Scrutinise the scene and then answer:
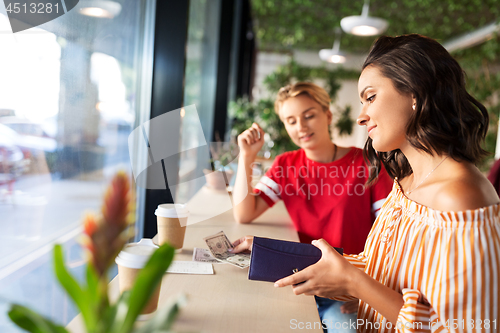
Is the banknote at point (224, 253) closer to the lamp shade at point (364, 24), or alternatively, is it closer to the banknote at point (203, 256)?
the banknote at point (203, 256)

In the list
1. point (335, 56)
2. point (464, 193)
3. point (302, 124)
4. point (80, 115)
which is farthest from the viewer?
point (335, 56)

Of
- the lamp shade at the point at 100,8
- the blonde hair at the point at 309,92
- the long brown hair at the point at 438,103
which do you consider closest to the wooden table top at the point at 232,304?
the long brown hair at the point at 438,103

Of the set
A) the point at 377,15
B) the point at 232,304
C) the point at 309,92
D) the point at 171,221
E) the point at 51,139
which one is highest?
the point at 377,15

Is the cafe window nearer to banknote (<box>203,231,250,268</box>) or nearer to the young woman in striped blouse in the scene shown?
banknote (<box>203,231,250,268</box>)

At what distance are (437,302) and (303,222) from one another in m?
1.02

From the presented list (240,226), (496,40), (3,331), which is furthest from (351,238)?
(496,40)

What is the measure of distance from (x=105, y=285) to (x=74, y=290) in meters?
0.04

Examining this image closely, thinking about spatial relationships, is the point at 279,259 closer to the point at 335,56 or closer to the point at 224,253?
the point at 224,253

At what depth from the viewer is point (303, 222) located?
1870 millimetres

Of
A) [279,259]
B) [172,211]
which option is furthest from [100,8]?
[279,259]

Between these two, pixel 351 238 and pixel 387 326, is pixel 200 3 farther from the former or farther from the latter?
pixel 387 326

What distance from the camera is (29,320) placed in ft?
1.36

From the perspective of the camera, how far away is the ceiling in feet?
20.4

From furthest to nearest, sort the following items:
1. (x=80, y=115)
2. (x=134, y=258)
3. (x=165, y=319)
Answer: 1. (x=80, y=115)
2. (x=134, y=258)
3. (x=165, y=319)
